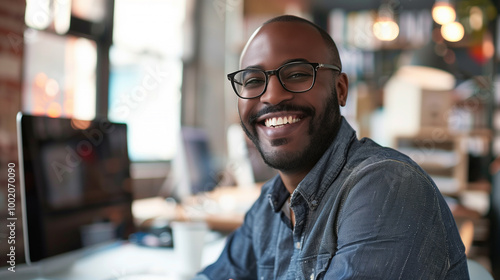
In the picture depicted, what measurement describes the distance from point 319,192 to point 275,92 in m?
0.25

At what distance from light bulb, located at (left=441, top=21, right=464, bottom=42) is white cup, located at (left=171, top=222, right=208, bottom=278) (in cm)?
334

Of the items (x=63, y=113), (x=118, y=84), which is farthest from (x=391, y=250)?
(x=118, y=84)

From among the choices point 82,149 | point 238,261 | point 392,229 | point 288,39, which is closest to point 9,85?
point 82,149

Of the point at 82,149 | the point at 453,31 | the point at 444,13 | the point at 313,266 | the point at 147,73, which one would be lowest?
the point at 313,266

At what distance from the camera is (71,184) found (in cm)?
136

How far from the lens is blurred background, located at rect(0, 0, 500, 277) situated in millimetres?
2773

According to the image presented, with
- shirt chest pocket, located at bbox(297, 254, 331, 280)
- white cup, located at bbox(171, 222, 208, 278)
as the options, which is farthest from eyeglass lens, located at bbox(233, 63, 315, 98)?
white cup, located at bbox(171, 222, 208, 278)

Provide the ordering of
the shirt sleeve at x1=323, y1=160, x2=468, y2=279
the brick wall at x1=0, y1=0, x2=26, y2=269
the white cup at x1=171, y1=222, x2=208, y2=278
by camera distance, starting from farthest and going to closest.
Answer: the brick wall at x1=0, y1=0, x2=26, y2=269 < the white cup at x1=171, y1=222, x2=208, y2=278 < the shirt sleeve at x1=323, y1=160, x2=468, y2=279

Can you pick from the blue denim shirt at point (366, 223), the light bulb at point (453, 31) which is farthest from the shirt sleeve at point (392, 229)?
the light bulb at point (453, 31)

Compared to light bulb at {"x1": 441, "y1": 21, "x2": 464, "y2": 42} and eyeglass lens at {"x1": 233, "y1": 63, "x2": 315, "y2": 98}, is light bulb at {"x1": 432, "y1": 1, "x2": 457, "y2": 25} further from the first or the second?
eyeglass lens at {"x1": 233, "y1": 63, "x2": 315, "y2": 98}

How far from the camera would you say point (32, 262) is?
3.98 ft

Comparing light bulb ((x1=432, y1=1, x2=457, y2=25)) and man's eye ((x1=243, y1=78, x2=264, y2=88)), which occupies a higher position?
light bulb ((x1=432, y1=1, x2=457, y2=25))

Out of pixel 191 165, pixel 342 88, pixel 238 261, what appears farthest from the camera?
pixel 191 165

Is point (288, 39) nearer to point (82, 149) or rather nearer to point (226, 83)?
point (82, 149)
